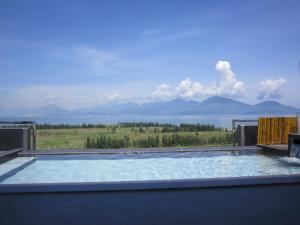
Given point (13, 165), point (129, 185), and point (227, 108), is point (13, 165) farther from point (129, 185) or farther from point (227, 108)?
point (227, 108)

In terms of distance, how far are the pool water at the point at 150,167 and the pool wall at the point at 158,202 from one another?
248 centimetres

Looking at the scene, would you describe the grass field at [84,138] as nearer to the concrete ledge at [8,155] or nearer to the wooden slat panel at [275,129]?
the wooden slat panel at [275,129]

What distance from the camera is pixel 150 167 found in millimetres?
6996

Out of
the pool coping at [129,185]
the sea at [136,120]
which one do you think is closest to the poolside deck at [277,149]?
the sea at [136,120]

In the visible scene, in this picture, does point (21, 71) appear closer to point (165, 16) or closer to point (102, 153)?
point (165, 16)

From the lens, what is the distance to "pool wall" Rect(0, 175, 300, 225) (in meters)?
2.76

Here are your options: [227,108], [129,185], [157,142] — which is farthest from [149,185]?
[227,108]

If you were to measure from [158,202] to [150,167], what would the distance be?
13.0 feet

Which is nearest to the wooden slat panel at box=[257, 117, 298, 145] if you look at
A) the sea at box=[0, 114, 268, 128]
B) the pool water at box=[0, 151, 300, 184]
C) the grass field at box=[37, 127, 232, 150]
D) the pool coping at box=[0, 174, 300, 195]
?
the sea at box=[0, 114, 268, 128]

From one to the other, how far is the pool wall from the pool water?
2483 mm

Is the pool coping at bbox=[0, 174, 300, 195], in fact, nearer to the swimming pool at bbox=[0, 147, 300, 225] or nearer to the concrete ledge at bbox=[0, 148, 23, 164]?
the swimming pool at bbox=[0, 147, 300, 225]

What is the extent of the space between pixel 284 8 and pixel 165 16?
321cm

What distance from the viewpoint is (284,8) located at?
9.35 m

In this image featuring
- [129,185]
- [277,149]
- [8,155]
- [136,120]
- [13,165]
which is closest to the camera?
[129,185]
